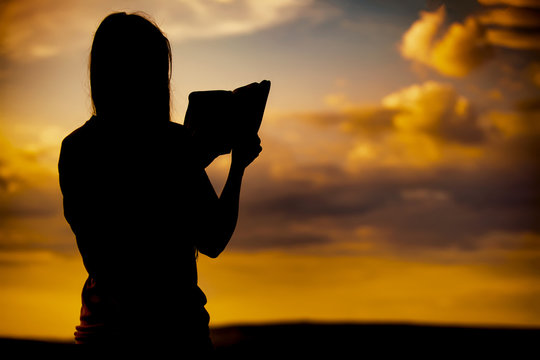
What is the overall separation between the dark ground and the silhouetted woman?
3.46 ft

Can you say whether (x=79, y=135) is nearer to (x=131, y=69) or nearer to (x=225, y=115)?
(x=131, y=69)

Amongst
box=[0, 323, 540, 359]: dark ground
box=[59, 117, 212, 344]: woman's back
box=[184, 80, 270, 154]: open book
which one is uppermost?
box=[184, 80, 270, 154]: open book

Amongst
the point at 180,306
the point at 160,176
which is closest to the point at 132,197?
the point at 160,176

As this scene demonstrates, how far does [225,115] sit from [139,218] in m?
0.25

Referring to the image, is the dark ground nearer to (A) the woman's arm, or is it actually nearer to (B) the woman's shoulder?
(A) the woman's arm

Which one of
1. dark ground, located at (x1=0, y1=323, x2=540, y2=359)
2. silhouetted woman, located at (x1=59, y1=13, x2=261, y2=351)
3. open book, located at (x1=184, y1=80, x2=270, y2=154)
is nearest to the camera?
silhouetted woman, located at (x1=59, y1=13, x2=261, y2=351)

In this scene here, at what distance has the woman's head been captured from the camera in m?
0.86

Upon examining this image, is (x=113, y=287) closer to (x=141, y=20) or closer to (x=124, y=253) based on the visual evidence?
A: (x=124, y=253)

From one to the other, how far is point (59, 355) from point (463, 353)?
1611mm

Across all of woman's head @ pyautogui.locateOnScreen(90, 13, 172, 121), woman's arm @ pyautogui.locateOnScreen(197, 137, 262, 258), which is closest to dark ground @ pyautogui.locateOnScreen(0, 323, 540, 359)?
woman's arm @ pyautogui.locateOnScreen(197, 137, 262, 258)

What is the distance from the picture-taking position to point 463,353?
1894mm

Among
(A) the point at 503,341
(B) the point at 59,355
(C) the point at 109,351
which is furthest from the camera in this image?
(A) the point at 503,341

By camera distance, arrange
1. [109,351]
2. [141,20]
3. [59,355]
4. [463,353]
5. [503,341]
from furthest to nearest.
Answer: [503,341] < [463,353] < [141,20] < [109,351] < [59,355]

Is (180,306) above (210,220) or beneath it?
beneath
